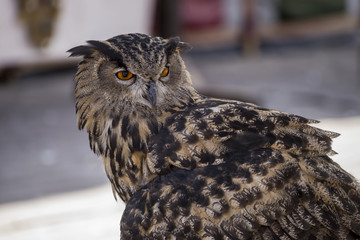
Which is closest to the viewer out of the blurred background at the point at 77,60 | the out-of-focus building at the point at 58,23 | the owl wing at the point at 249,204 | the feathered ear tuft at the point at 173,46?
the owl wing at the point at 249,204

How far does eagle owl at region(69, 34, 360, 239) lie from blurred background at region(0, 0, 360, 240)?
1135 millimetres

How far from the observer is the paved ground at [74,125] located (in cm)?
344

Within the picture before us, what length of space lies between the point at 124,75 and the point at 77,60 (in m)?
4.30

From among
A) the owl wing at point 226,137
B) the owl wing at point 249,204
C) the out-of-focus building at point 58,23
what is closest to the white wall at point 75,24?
the out-of-focus building at point 58,23

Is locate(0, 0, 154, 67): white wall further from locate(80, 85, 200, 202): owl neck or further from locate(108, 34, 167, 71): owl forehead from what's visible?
locate(108, 34, 167, 71): owl forehead

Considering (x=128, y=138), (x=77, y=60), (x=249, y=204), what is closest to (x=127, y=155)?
(x=128, y=138)

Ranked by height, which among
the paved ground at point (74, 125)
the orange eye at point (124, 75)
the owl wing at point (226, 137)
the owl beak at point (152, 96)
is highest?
the paved ground at point (74, 125)

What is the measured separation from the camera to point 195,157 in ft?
6.91

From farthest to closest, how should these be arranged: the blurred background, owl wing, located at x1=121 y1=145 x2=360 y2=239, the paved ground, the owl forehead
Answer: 1. the blurred background
2. the paved ground
3. the owl forehead
4. owl wing, located at x1=121 y1=145 x2=360 y2=239

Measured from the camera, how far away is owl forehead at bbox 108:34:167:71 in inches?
85.8

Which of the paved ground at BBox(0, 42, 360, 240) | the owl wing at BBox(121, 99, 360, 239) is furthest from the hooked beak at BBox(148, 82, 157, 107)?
the paved ground at BBox(0, 42, 360, 240)

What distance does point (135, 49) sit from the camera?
218 centimetres

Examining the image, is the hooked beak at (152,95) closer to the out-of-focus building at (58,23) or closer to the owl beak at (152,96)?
the owl beak at (152,96)

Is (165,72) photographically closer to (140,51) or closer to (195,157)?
(140,51)
